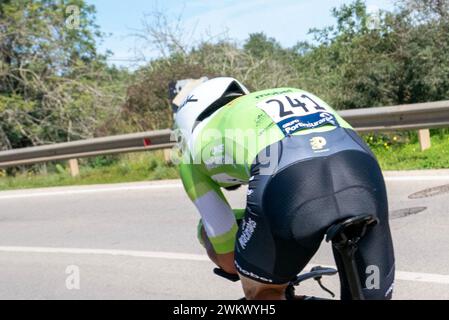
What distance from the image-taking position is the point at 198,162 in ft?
9.87

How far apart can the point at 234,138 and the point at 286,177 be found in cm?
33

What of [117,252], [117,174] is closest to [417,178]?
[117,252]

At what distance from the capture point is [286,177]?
8.50ft

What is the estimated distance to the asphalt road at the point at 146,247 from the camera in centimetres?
535

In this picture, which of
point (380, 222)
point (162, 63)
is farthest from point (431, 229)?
point (162, 63)

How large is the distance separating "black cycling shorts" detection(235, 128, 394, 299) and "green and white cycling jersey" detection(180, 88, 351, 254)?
0.06 metres

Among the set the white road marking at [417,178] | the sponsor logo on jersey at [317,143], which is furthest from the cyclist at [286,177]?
the white road marking at [417,178]

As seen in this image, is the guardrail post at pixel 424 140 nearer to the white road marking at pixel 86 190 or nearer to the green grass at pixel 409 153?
the green grass at pixel 409 153

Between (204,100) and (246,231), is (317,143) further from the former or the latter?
(204,100)

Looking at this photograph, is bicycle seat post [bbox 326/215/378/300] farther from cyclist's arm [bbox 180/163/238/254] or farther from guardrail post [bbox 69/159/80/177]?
guardrail post [bbox 69/159/80/177]

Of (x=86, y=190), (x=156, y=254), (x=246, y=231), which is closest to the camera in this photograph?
(x=246, y=231)

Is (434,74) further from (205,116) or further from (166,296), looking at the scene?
(205,116)

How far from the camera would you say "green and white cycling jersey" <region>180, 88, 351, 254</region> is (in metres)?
2.71

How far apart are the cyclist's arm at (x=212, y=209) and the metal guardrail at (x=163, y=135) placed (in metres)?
6.88
